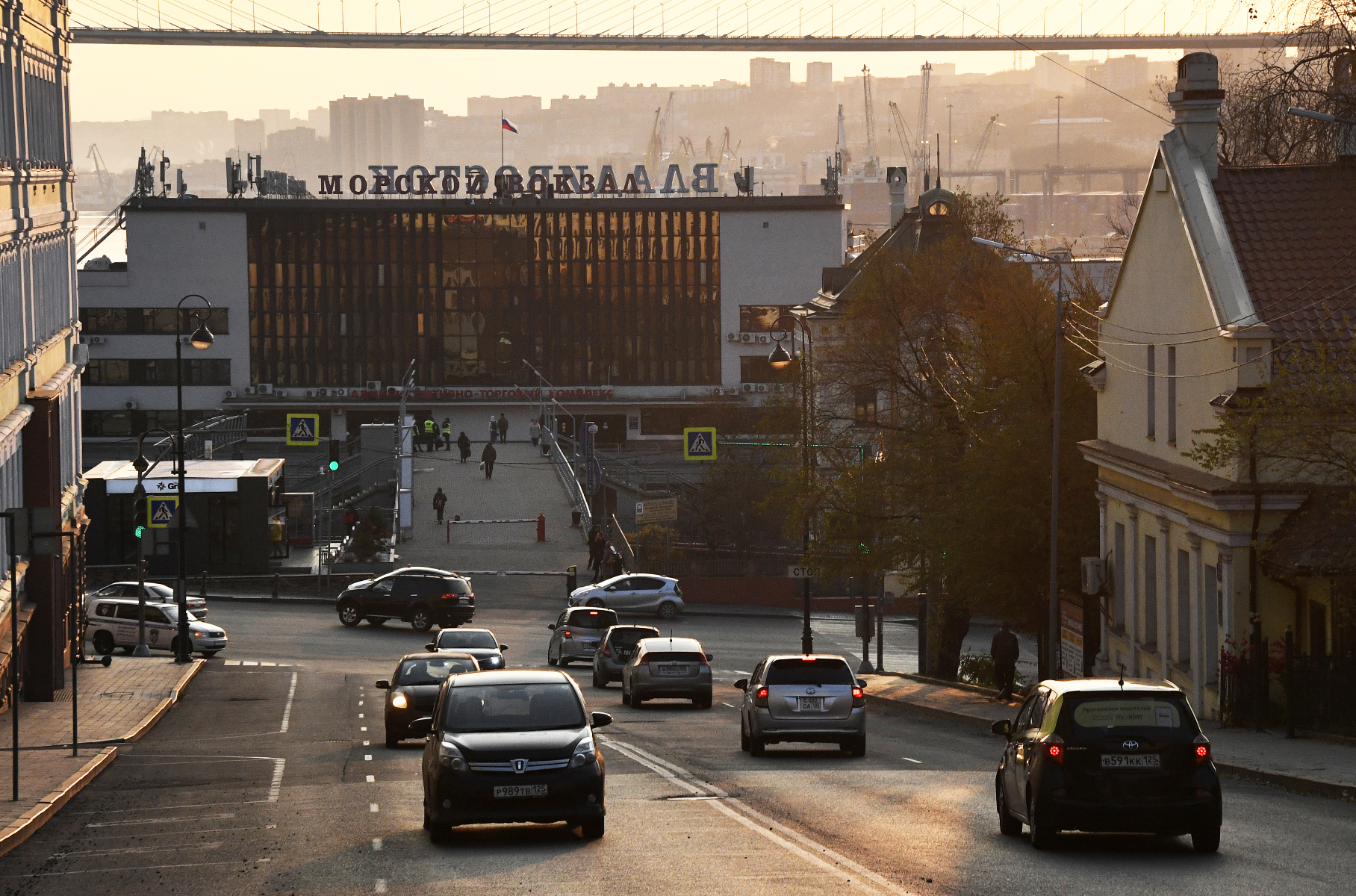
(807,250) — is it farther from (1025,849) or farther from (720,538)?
(1025,849)

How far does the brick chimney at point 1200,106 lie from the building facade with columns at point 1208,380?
0.04m

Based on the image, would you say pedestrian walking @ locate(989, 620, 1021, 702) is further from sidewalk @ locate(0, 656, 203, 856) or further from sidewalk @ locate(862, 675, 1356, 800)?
sidewalk @ locate(0, 656, 203, 856)

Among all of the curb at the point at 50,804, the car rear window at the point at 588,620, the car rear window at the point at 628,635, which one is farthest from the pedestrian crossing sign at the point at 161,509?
the curb at the point at 50,804

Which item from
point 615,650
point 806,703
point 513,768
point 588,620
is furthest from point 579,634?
point 513,768

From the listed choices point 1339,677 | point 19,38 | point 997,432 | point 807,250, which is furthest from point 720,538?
point 807,250

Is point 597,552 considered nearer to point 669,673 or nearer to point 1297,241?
point 669,673

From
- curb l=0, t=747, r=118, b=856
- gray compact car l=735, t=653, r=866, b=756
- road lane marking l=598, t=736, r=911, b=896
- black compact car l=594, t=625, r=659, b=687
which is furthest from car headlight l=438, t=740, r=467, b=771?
black compact car l=594, t=625, r=659, b=687

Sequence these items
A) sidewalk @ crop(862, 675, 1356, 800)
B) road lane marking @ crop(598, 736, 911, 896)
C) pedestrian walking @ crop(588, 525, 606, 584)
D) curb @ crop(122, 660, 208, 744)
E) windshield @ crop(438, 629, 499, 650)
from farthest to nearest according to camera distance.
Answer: pedestrian walking @ crop(588, 525, 606, 584)
windshield @ crop(438, 629, 499, 650)
curb @ crop(122, 660, 208, 744)
sidewalk @ crop(862, 675, 1356, 800)
road lane marking @ crop(598, 736, 911, 896)

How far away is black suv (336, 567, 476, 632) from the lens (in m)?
53.8

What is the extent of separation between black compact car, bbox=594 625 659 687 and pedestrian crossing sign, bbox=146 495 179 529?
22.9m

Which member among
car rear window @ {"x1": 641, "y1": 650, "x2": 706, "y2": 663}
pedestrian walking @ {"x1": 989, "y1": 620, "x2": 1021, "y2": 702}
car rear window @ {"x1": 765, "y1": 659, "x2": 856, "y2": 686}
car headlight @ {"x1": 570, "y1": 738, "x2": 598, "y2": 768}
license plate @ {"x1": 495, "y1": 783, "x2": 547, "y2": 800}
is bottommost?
pedestrian walking @ {"x1": 989, "y1": 620, "x2": 1021, "y2": 702}

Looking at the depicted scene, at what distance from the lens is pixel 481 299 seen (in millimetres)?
130500

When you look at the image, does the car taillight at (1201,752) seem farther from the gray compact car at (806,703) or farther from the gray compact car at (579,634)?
the gray compact car at (579,634)

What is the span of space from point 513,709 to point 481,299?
4529 inches
